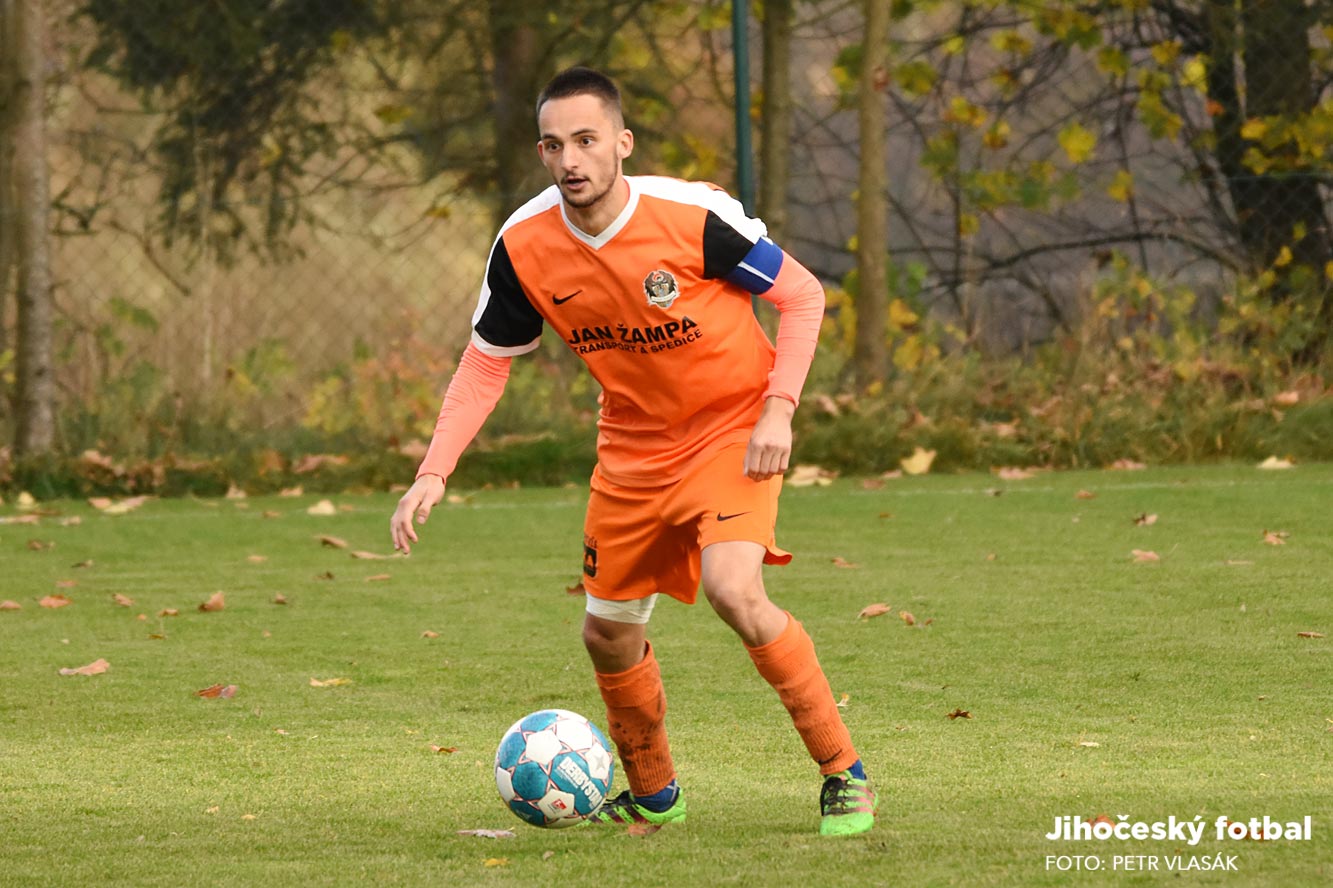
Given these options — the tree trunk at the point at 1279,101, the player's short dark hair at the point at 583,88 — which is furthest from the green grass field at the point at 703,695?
the tree trunk at the point at 1279,101

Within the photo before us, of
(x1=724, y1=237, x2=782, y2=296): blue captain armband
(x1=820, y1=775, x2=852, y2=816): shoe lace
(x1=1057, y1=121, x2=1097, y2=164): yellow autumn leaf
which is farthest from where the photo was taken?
(x1=1057, y1=121, x2=1097, y2=164): yellow autumn leaf

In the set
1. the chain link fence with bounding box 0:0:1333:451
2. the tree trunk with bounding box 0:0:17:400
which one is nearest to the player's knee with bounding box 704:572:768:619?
the chain link fence with bounding box 0:0:1333:451

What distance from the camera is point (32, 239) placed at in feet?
32.6

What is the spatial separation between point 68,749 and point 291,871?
1.42 m

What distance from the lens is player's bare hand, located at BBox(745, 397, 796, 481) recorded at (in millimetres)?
3721

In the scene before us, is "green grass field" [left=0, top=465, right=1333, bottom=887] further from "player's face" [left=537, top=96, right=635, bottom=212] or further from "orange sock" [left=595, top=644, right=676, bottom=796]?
"player's face" [left=537, top=96, right=635, bottom=212]

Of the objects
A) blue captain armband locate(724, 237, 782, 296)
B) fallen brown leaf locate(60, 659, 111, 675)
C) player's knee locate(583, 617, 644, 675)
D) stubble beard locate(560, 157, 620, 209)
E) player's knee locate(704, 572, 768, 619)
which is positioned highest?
stubble beard locate(560, 157, 620, 209)

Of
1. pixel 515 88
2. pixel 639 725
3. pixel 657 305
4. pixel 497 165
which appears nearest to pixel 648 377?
pixel 657 305

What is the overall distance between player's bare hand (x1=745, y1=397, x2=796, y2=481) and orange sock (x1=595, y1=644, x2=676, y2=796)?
0.55 metres

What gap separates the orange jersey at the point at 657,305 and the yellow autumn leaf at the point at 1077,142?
8065mm

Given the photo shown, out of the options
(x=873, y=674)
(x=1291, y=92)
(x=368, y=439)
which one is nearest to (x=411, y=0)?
(x=368, y=439)

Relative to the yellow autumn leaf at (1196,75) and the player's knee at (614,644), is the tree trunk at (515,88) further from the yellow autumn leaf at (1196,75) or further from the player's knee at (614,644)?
the player's knee at (614,644)

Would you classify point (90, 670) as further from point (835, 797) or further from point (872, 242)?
point (872, 242)

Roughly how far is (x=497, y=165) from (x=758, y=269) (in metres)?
7.84
